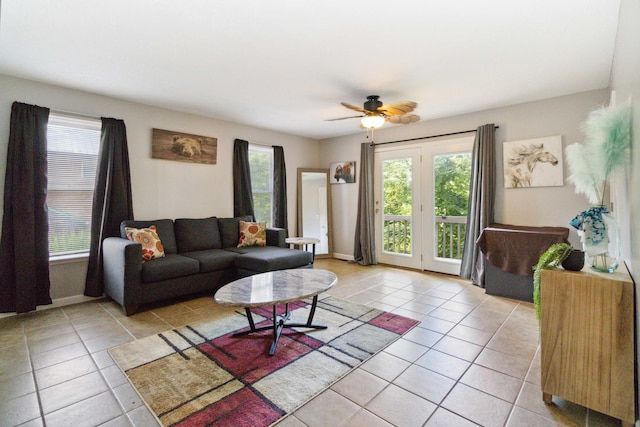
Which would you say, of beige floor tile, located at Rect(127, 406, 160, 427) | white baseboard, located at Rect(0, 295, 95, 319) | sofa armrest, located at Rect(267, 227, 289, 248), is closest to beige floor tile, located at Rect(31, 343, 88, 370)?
beige floor tile, located at Rect(127, 406, 160, 427)

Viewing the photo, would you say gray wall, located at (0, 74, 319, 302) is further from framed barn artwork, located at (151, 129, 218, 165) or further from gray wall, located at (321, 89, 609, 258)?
gray wall, located at (321, 89, 609, 258)

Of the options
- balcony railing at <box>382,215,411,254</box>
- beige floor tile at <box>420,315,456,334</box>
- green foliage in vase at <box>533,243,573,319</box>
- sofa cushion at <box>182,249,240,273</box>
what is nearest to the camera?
green foliage in vase at <box>533,243,573,319</box>

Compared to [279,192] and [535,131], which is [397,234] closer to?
[279,192]

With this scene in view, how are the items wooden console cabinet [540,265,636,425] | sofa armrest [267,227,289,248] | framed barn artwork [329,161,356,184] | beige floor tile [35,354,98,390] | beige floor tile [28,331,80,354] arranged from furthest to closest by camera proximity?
framed barn artwork [329,161,356,184]
sofa armrest [267,227,289,248]
beige floor tile [28,331,80,354]
beige floor tile [35,354,98,390]
wooden console cabinet [540,265,636,425]

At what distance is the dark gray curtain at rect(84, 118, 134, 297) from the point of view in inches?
134

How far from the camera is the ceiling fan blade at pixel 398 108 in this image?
3.01m

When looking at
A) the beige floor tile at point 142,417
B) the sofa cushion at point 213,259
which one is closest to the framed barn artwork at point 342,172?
the sofa cushion at point 213,259

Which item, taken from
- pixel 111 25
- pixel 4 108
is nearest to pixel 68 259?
pixel 4 108

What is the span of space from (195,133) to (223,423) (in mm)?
3844

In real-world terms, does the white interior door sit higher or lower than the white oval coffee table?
higher

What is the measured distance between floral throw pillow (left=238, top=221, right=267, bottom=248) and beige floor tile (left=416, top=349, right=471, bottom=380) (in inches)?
112

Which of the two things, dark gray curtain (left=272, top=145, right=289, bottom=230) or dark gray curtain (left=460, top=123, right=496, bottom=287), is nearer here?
dark gray curtain (left=460, top=123, right=496, bottom=287)

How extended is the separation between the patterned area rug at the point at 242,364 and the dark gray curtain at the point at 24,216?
5.03 ft

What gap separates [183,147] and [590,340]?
180 inches
